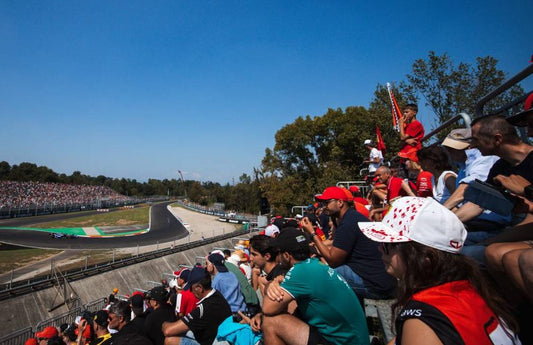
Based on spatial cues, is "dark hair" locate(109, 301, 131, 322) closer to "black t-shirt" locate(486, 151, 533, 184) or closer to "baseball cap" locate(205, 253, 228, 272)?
"baseball cap" locate(205, 253, 228, 272)

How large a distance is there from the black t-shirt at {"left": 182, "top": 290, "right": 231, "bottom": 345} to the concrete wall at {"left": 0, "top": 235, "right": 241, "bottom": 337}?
17.1 m

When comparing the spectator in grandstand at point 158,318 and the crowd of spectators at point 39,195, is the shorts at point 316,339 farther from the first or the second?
the crowd of spectators at point 39,195

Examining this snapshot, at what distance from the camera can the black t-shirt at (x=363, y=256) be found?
10.8ft

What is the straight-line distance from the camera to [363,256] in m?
3.47

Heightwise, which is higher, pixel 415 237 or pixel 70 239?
pixel 415 237

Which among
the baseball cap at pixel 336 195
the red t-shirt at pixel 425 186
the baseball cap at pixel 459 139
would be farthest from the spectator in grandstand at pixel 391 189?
the baseball cap at pixel 459 139

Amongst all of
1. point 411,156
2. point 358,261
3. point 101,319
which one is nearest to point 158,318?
point 101,319

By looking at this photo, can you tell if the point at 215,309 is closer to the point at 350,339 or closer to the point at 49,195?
the point at 350,339

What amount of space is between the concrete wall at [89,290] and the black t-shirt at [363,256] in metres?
19.2

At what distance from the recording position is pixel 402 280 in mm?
1513

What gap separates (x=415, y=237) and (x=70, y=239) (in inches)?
1805

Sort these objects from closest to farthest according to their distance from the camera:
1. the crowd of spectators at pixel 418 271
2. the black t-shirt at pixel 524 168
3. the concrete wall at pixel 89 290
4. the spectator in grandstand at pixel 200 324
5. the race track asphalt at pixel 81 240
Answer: the crowd of spectators at pixel 418 271
the black t-shirt at pixel 524 168
the spectator in grandstand at pixel 200 324
the concrete wall at pixel 89 290
the race track asphalt at pixel 81 240

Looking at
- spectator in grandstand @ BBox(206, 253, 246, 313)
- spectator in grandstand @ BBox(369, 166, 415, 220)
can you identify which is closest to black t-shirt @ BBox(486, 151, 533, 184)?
spectator in grandstand @ BBox(369, 166, 415, 220)

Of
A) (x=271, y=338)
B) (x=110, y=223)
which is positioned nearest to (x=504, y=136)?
(x=271, y=338)
